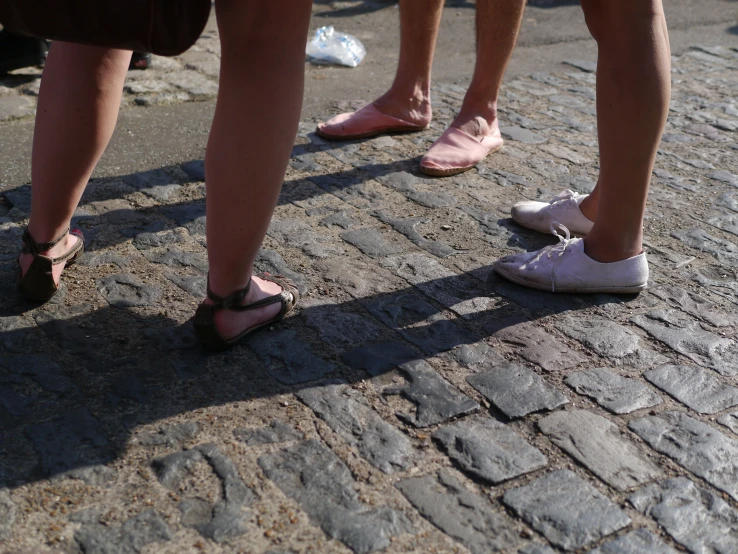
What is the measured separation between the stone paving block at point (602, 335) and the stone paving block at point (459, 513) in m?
0.70

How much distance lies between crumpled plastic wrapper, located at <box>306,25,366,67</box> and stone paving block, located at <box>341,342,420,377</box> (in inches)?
122

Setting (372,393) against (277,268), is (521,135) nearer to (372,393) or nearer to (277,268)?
(277,268)

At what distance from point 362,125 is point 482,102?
0.52 meters

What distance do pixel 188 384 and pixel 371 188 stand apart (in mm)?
1453

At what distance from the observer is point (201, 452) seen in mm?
1814

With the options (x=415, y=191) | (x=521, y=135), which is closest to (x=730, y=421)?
(x=415, y=191)

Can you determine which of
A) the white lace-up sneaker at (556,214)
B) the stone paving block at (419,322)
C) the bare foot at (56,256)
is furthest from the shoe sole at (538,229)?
the bare foot at (56,256)

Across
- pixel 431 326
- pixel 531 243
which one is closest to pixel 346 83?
pixel 531 243

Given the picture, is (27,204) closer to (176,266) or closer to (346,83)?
(176,266)

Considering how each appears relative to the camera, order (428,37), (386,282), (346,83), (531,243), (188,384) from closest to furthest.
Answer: (188,384)
(386,282)
(531,243)
(428,37)
(346,83)

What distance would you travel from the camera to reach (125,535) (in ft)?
5.20

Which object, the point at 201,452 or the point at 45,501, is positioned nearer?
the point at 45,501

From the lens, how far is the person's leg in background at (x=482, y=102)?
3467 mm

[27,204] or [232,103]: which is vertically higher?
[232,103]
